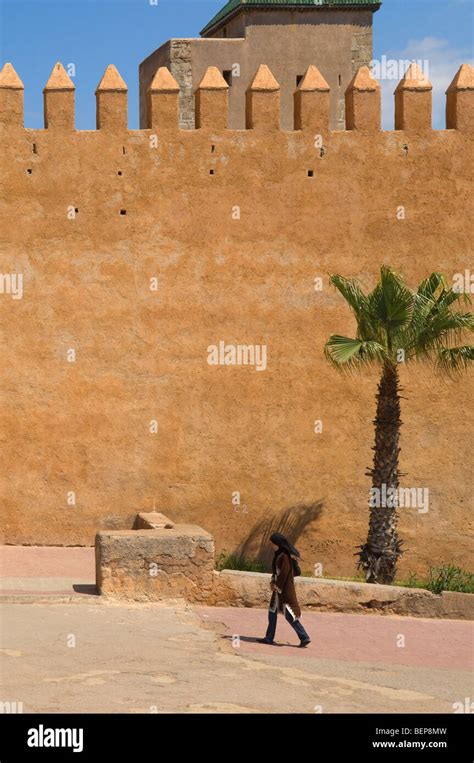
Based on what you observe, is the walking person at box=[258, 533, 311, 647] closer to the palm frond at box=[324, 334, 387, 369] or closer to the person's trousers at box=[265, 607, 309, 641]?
the person's trousers at box=[265, 607, 309, 641]

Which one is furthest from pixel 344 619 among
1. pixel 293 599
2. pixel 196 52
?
pixel 196 52

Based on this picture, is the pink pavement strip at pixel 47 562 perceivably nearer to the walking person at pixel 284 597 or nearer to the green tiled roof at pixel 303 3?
the walking person at pixel 284 597

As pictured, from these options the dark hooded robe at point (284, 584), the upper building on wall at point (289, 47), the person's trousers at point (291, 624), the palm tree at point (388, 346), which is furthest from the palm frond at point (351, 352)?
the upper building on wall at point (289, 47)

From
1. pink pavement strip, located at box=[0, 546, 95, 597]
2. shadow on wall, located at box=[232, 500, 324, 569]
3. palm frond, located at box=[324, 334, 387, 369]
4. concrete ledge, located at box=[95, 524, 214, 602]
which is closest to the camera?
concrete ledge, located at box=[95, 524, 214, 602]

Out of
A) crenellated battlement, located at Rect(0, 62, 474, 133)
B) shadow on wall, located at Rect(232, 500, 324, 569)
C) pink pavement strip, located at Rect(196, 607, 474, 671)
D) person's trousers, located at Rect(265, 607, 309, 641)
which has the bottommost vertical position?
pink pavement strip, located at Rect(196, 607, 474, 671)

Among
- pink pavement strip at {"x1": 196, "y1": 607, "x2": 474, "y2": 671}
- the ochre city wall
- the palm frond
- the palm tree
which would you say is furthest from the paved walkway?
the palm frond

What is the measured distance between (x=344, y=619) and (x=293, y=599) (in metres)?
1.78

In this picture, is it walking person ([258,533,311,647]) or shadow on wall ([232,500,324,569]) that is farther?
shadow on wall ([232,500,324,569])

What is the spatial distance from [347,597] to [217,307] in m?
4.51

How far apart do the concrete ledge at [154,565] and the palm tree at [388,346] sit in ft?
9.89

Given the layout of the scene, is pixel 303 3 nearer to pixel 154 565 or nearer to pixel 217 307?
pixel 217 307

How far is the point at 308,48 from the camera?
21547 millimetres

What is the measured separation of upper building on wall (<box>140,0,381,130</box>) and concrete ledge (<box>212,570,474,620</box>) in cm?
1113

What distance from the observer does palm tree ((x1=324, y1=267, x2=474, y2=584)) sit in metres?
14.0
